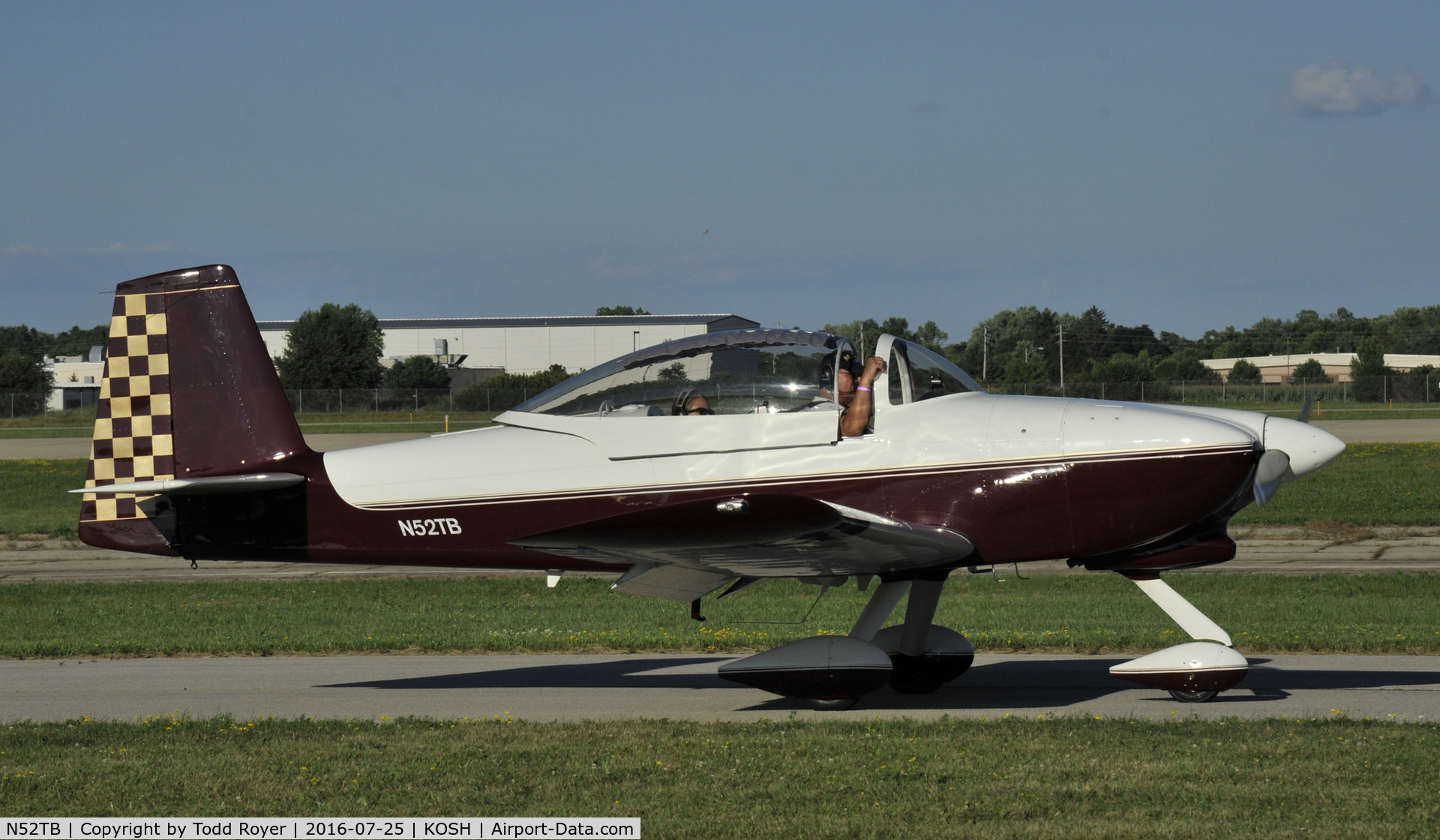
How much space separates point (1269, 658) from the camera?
1001cm

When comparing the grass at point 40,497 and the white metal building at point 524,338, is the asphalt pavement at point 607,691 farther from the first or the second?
the white metal building at point 524,338

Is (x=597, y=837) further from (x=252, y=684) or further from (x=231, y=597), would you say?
(x=231, y=597)

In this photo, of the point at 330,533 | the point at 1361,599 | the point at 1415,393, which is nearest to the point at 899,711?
the point at 330,533

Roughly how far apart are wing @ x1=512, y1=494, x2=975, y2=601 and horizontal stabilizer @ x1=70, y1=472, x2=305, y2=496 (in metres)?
1.96

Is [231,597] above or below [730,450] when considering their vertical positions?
below

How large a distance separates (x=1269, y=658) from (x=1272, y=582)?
16.3 feet

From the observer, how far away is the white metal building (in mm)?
80188

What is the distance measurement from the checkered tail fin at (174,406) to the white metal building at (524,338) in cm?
6764

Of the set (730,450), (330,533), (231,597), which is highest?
(730,450)

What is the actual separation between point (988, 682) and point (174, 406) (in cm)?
628

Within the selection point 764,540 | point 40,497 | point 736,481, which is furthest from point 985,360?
point 764,540

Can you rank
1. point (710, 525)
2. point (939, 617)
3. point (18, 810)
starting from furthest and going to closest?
point (939, 617)
point (710, 525)
point (18, 810)

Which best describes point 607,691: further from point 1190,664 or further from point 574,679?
point 1190,664

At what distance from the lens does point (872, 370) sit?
8.04m
